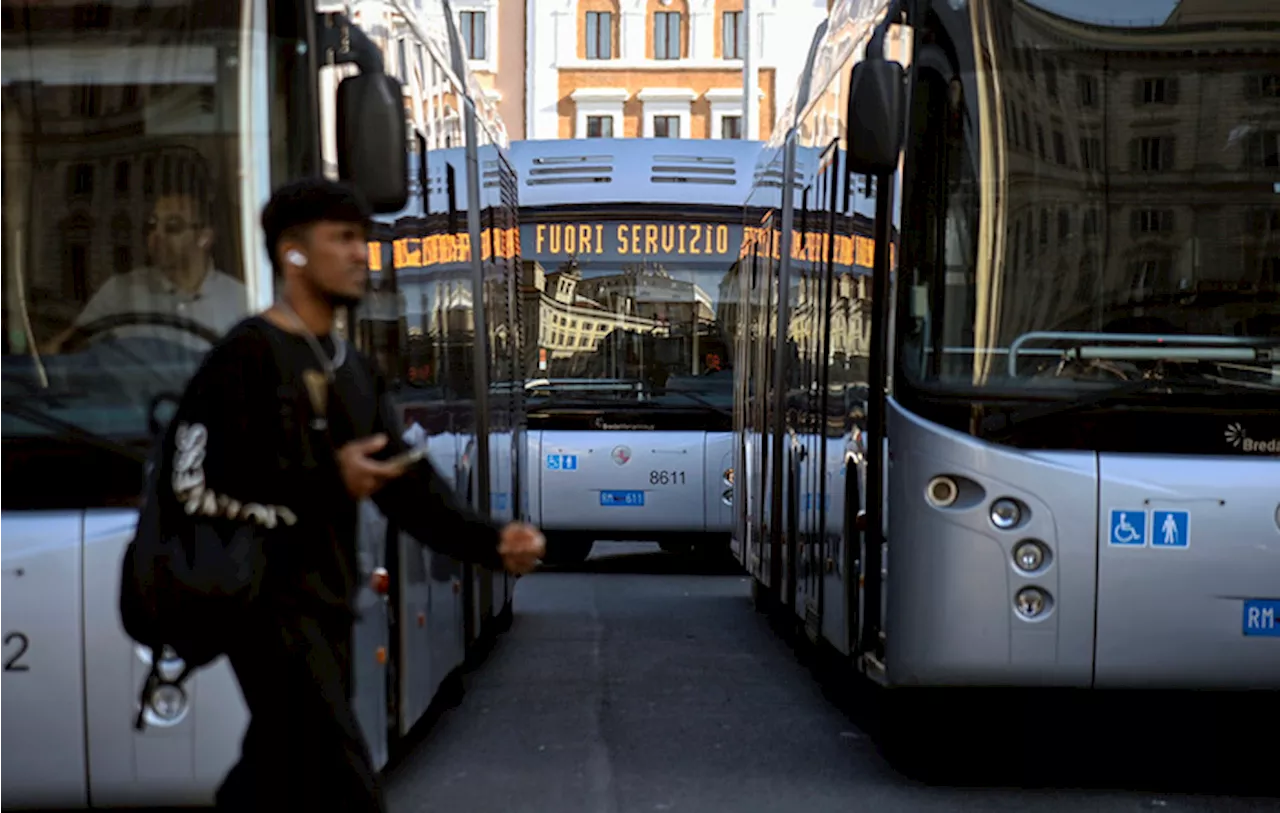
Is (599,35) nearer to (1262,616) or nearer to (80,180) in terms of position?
(1262,616)

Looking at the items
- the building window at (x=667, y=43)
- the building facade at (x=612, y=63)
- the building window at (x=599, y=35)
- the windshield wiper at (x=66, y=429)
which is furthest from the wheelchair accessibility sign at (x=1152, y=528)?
the building window at (x=667, y=43)

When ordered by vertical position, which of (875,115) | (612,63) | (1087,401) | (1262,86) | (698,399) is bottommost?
(698,399)

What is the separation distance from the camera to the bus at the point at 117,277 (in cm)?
583

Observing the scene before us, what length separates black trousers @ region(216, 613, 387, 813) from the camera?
4.22 m

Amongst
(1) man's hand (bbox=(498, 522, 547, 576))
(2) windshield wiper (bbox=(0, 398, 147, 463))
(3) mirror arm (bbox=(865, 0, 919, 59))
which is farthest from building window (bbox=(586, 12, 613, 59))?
(1) man's hand (bbox=(498, 522, 547, 576))

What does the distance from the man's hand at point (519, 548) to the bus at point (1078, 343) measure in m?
3.21

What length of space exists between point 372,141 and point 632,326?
10.7m

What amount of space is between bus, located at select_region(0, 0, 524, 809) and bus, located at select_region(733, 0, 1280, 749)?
2.34 meters

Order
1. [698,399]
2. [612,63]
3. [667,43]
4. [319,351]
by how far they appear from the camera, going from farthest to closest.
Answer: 1. [667,43]
2. [612,63]
3. [698,399]
4. [319,351]

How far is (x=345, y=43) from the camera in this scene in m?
6.18

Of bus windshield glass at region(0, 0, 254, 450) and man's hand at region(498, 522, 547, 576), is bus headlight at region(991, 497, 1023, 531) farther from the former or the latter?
man's hand at region(498, 522, 547, 576)

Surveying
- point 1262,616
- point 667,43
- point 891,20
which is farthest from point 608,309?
point 667,43

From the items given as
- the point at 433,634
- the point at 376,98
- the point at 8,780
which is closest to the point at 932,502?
the point at 433,634

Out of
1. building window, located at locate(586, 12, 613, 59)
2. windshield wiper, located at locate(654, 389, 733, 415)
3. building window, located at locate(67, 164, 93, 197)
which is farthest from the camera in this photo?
building window, located at locate(586, 12, 613, 59)
